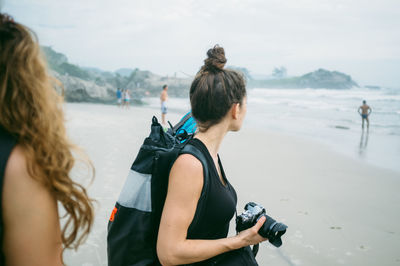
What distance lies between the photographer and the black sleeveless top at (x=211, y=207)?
1.47 m

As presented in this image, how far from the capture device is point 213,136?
167cm

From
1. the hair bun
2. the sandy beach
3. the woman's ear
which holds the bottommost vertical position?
the sandy beach

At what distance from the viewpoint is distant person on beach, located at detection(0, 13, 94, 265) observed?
0.91 meters

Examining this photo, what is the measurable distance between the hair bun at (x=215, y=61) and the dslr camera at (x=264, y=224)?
793mm

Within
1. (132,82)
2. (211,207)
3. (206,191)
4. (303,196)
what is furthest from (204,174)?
(132,82)

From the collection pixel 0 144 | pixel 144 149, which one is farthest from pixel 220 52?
pixel 0 144

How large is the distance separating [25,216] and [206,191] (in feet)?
2.54

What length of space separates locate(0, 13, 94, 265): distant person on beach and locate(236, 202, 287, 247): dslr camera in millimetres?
925

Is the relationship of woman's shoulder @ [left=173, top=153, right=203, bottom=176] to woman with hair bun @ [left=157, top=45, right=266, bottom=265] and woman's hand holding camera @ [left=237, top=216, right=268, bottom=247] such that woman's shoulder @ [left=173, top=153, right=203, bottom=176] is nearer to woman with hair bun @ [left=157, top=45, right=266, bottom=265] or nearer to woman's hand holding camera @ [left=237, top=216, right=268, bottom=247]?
woman with hair bun @ [left=157, top=45, right=266, bottom=265]

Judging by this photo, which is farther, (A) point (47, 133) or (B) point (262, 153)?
(B) point (262, 153)

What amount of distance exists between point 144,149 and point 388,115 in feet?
85.9

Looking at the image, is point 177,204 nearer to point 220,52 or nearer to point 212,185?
point 212,185

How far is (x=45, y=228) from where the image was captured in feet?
3.24

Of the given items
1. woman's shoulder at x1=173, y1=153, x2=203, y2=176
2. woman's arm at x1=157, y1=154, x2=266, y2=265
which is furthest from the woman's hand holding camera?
woman's shoulder at x1=173, y1=153, x2=203, y2=176
